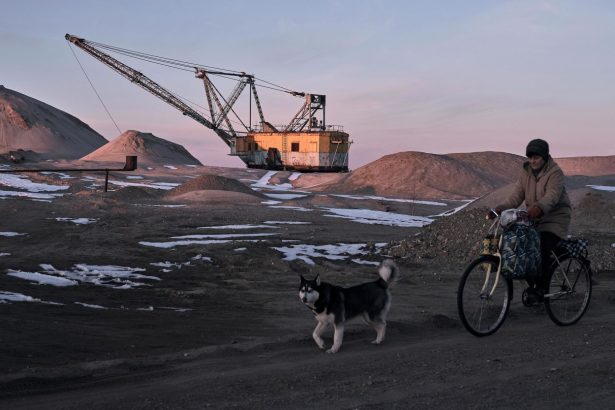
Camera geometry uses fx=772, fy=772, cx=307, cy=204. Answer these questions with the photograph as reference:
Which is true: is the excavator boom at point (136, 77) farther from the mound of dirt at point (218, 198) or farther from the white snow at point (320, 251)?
the white snow at point (320, 251)

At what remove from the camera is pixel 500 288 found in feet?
27.4

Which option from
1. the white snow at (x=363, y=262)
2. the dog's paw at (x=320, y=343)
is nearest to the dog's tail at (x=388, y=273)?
the dog's paw at (x=320, y=343)

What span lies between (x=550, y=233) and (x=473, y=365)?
102 inches

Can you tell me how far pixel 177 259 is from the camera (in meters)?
16.8

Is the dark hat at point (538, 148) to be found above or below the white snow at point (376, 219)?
above

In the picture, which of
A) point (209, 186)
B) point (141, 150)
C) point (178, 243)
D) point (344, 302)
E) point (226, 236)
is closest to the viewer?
point (344, 302)

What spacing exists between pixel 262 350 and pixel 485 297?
8.18 ft

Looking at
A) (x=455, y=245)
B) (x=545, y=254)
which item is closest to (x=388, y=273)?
(x=545, y=254)

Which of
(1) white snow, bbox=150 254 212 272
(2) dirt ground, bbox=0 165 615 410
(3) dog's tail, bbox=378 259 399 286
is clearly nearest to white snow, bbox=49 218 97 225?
(1) white snow, bbox=150 254 212 272

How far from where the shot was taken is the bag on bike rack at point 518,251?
8.18m

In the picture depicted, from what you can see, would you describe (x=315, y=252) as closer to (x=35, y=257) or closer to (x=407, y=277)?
(x=407, y=277)

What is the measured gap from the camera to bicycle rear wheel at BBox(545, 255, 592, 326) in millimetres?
8836

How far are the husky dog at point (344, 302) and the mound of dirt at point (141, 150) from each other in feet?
325

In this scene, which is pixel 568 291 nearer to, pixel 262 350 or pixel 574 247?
pixel 574 247
